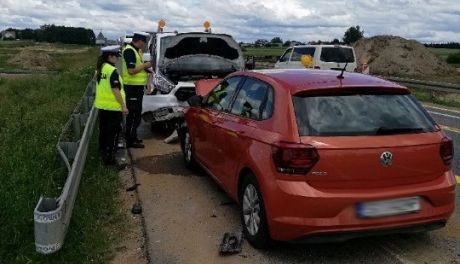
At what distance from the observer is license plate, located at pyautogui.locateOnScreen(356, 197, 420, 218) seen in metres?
4.33

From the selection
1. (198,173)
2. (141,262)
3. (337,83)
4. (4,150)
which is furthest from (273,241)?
(4,150)

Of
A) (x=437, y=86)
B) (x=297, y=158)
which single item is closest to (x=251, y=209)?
(x=297, y=158)

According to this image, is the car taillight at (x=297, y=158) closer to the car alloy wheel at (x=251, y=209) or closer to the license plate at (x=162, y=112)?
the car alloy wheel at (x=251, y=209)

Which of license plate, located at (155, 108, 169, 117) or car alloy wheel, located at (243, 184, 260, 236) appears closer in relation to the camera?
car alloy wheel, located at (243, 184, 260, 236)

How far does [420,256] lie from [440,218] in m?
0.39

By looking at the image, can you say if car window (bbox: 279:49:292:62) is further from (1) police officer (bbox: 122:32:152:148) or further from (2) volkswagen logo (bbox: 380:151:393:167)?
(2) volkswagen logo (bbox: 380:151:393:167)

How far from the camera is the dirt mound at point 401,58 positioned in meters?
36.2

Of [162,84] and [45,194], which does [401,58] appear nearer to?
[162,84]

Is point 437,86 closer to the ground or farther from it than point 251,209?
closer to the ground

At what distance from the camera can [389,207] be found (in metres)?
4.41

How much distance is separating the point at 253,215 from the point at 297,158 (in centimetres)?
88

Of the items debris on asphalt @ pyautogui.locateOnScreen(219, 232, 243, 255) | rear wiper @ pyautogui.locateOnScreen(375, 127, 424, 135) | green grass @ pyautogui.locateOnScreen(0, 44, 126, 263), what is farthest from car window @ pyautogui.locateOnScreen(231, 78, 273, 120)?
green grass @ pyautogui.locateOnScreen(0, 44, 126, 263)

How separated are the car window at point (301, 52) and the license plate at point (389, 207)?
17.7 meters

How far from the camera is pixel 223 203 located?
6359 millimetres
